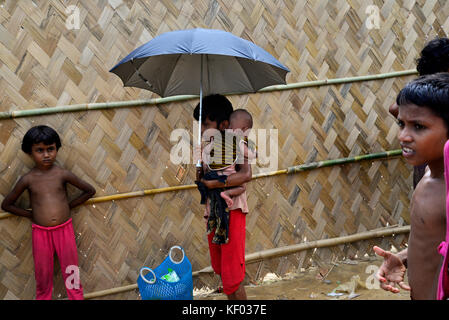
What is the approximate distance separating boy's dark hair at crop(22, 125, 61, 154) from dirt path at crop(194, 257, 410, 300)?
1554 mm

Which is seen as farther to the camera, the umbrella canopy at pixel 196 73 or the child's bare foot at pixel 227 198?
the umbrella canopy at pixel 196 73

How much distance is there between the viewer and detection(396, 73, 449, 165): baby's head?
152cm

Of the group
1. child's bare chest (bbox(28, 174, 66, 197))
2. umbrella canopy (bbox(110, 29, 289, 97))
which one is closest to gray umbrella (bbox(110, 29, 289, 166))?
umbrella canopy (bbox(110, 29, 289, 97))

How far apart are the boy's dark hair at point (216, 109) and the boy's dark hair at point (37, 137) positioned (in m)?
0.98

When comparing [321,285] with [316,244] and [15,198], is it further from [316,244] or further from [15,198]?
[15,198]

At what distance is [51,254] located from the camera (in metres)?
3.16

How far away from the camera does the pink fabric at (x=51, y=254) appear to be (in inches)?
123

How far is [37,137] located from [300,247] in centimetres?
219

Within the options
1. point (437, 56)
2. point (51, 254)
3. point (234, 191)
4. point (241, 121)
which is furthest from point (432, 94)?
point (51, 254)

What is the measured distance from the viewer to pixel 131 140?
344 centimetres

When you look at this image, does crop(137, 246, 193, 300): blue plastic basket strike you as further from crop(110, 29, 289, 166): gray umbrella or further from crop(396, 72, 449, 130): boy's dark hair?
crop(396, 72, 449, 130): boy's dark hair

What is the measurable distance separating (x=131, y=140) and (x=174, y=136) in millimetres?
311

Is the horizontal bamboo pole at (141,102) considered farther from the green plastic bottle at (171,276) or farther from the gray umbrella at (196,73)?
the green plastic bottle at (171,276)

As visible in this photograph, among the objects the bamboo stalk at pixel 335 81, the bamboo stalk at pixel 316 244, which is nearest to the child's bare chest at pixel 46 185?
the bamboo stalk at pixel 316 244
